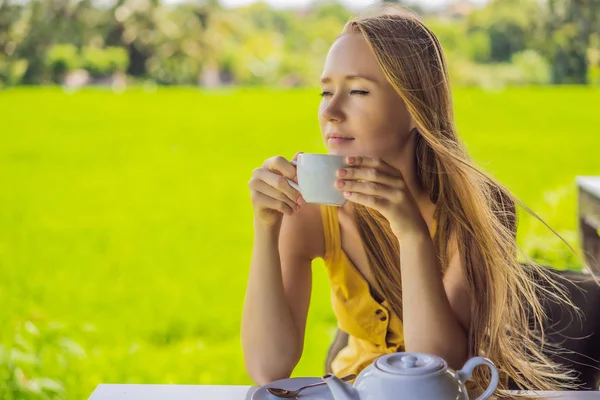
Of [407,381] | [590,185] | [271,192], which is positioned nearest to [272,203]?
[271,192]

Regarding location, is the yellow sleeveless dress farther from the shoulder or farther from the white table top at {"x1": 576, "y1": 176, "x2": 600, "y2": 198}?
the white table top at {"x1": 576, "y1": 176, "x2": 600, "y2": 198}

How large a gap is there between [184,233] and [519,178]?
13.0ft

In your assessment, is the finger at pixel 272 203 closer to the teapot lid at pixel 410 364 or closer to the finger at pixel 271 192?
the finger at pixel 271 192

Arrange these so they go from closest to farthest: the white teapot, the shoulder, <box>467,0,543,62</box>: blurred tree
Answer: the white teapot → the shoulder → <box>467,0,543,62</box>: blurred tree

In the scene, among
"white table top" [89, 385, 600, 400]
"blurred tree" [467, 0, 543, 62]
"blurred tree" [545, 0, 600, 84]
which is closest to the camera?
"white table top" [89, 385, 600, 400]

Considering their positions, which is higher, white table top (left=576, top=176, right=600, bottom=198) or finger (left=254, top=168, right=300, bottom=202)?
white table top (left=576, top=176, right=600, bottom=198)

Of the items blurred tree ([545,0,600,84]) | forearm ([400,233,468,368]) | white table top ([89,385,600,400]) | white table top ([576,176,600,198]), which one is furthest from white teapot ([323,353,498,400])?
blurred tree ([545,0,600,84])

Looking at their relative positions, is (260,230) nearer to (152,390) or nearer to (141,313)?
(152,390)

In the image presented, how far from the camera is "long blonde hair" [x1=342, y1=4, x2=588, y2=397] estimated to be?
0.96 metres

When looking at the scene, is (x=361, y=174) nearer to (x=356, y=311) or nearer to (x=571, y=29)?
(x=356, y=311)

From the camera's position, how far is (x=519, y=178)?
8.45 m

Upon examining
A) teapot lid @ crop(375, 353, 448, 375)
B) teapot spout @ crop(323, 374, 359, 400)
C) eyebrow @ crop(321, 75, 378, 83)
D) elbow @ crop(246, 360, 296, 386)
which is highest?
eyebrow @ crop(321, 75, 378, 83)

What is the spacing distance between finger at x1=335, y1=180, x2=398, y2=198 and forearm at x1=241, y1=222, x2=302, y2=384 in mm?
203

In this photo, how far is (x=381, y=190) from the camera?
810 millimetres
